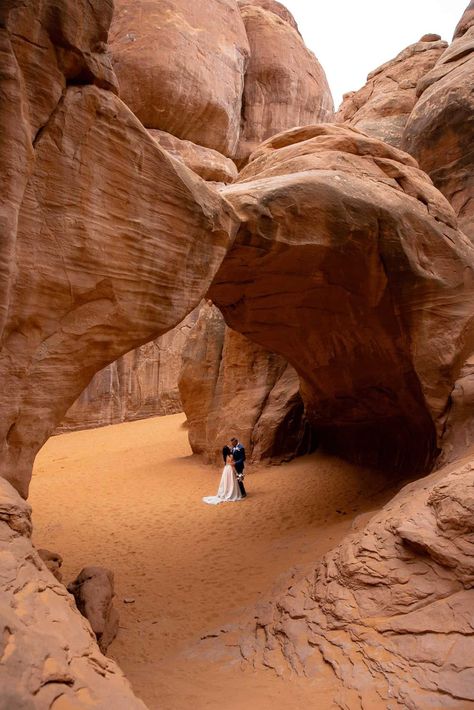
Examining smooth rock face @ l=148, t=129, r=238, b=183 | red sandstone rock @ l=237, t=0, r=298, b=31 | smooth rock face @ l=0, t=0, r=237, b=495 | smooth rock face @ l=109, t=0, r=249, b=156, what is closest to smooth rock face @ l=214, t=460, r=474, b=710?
smooth rock face @ l=0, t=0, r=237, b=495

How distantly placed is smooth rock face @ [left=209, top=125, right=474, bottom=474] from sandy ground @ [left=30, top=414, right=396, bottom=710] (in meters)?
2.25

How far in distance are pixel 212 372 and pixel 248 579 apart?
26.3ft

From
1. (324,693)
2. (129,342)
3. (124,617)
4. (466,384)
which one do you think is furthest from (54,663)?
(466,384)

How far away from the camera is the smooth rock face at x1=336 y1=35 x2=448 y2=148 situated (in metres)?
15.0

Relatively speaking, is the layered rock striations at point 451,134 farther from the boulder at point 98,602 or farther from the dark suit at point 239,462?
the boulder at point 98,602

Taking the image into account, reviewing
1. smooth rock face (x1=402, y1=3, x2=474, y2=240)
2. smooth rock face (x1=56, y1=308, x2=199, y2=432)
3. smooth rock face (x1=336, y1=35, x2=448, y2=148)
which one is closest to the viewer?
smooth rock face (x1=402, y1=3, x2=474, y2=240)

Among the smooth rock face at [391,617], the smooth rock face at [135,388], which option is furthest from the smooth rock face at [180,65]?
the smooth rock face at [391,617]

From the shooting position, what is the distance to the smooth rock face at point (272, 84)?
2228cm

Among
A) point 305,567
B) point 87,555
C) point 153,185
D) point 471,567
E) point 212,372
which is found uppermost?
point 153,185

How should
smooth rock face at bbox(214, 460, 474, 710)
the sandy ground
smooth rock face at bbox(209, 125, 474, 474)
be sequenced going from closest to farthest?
smooth rock face at bbox(214, 460, 474, 710) → the sandy ground → smooth rock face at bbox(209, 125, 474, 474)

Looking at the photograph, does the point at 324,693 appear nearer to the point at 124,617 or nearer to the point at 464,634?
the point at 464,634

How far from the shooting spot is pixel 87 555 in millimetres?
8578

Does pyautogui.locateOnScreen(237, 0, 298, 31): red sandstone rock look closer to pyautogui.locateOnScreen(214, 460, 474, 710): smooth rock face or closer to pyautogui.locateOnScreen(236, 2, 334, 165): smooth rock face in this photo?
pyautogui.locateOnScreen(236, 2, 334, 165): smooth rock face

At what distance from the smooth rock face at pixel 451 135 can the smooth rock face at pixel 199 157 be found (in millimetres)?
8562
